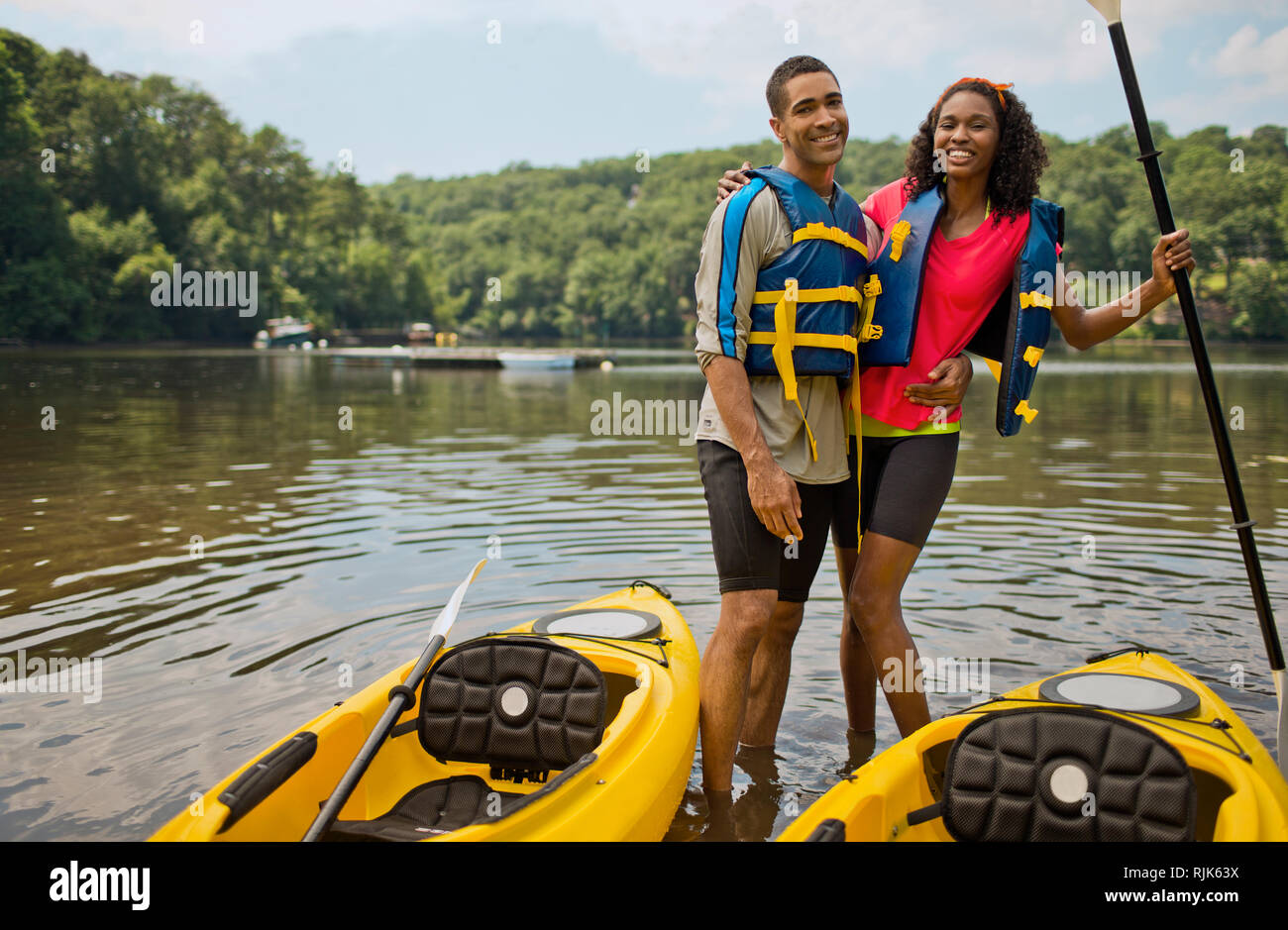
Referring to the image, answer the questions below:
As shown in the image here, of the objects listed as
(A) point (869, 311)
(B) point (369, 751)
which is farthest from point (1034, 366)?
(B) point (369, 751)

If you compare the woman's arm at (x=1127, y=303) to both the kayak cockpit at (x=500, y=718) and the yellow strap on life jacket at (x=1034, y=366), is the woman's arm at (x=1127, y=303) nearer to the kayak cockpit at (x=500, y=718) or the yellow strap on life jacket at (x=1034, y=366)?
the yellow strap on life jacket at (x=1034, y=366)

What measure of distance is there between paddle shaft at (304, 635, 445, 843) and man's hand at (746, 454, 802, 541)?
1.19m

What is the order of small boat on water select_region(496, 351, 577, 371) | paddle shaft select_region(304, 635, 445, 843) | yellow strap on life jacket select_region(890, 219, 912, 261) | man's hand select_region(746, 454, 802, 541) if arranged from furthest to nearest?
1. small boat on water select_region(496, 351, 577, 371)
2. yellow strap on life jacket select_region(890, 219, 912, 261)
3. man's hand select_region(746, 454, 802, 541)
4. paddle shaft select_region(304, 635, 445, 843)

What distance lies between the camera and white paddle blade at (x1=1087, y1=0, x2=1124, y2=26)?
3.24 m

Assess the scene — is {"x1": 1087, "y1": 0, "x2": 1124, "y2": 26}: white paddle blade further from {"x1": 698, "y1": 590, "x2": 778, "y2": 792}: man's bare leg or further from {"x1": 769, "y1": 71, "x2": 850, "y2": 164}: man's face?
{"x1": 698, "y1": 590, "x2": 778, "y2": 792}: man's bare leg

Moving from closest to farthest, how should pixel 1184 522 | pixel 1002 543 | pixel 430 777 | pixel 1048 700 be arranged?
1. pixel 1048 700
2. pixel 430 777
3. pixel 1002 543
4. pixel 1184 522

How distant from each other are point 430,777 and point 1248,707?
11.6 ft

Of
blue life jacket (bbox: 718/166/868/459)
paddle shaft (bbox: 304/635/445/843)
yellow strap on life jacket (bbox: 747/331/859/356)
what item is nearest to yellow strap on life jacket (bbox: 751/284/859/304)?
blue life jacket (bbox: 718/166/868/459)

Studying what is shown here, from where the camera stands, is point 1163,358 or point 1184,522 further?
point 1163,358

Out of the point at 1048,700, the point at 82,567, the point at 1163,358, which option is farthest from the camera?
the point at 1163,358

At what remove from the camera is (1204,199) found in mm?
72688

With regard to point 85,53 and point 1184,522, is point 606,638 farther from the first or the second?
point 85,53

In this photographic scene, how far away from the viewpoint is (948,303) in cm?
357
